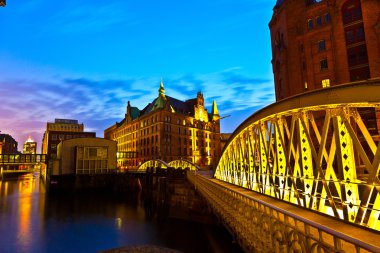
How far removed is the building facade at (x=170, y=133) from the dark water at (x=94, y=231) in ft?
155

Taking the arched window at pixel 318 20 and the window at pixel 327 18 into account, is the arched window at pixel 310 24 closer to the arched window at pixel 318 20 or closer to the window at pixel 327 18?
the arched window at pixel 318 20

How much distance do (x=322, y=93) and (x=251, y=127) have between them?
25.9ft

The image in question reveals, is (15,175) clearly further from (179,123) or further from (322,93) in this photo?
(322,93)

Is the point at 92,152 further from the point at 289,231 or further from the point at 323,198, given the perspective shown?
the point at 289,231

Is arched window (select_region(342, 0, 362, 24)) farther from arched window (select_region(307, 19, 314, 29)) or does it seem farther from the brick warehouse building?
arched window (select_region(307, 19, 314, 29))

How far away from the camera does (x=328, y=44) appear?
4141cm

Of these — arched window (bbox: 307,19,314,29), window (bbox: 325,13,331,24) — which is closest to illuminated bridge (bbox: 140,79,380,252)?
window (bbox: 325,13,331,24)

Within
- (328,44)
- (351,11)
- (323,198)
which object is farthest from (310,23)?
(323,198)

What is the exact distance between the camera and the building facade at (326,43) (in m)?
37.4

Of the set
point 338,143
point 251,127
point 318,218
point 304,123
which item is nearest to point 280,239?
point 318,218

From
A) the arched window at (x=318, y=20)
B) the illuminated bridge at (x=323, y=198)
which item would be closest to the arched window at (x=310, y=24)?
the arched window at (x=318, y=20)

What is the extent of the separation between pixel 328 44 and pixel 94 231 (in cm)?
4336

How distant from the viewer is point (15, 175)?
157 m

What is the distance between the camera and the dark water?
24.9m
